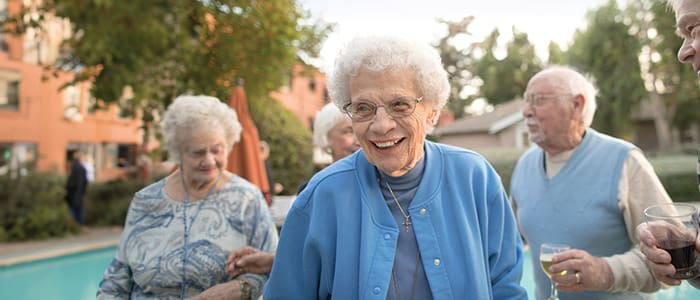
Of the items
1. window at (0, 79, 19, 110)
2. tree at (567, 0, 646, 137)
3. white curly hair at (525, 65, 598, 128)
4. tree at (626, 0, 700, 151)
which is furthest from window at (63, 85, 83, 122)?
tree at (626, 0, 700, 151)

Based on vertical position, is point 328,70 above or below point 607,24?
below

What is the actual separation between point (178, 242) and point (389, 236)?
1403 millimetres

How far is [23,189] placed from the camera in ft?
35.1

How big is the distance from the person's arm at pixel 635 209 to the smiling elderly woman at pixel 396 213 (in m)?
0.75

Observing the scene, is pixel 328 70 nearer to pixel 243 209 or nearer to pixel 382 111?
pixel 382 111

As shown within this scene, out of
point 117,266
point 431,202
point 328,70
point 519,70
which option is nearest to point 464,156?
point 431,202

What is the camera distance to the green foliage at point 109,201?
Result: 1202 centimetres

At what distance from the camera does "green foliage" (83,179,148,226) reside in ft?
39.4

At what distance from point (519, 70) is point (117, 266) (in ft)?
146

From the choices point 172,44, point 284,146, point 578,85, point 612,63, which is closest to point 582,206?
point 578,85

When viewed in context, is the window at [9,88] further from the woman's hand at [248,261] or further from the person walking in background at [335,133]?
the woman's hand at [248,261]

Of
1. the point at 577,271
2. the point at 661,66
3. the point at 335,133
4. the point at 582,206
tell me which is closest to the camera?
the point at 577,271

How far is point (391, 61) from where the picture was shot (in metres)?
1.57

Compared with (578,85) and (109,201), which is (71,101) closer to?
(109,201)
